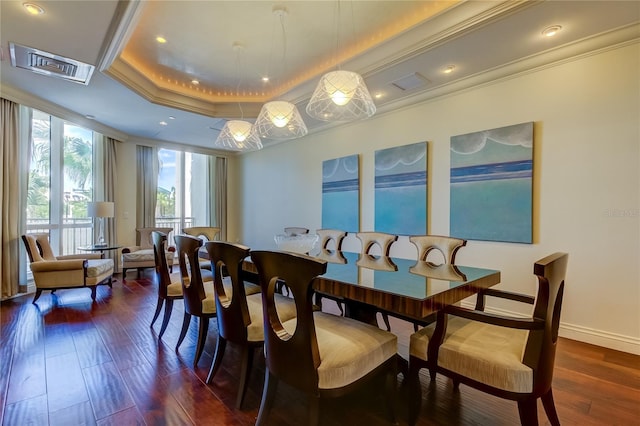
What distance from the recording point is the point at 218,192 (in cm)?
724

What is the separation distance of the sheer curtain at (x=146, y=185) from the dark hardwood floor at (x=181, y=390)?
3391 millimetres

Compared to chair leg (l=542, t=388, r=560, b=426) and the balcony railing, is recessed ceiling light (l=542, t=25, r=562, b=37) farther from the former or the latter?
the balcony railing

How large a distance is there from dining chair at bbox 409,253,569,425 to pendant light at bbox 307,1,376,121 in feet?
6.17

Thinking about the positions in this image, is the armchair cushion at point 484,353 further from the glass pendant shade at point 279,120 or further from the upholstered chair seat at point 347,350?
the glass pendant shade at point 279,120

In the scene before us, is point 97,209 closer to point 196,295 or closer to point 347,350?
point 196,295

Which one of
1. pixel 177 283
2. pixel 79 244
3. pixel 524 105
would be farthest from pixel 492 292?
pixel 79 244

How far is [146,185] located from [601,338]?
7.21 meters

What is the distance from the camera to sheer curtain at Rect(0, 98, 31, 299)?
3.77 metres

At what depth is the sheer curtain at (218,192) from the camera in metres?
7.19

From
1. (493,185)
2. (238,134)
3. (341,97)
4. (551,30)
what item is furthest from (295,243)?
(551,30)

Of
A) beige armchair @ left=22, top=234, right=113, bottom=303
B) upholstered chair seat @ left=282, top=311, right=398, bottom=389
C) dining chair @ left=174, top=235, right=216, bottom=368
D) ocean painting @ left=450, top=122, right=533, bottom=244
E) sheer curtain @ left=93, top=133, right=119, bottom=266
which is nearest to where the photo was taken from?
upholstered chair seat @ left=282, top=311, right=398, bottom=389

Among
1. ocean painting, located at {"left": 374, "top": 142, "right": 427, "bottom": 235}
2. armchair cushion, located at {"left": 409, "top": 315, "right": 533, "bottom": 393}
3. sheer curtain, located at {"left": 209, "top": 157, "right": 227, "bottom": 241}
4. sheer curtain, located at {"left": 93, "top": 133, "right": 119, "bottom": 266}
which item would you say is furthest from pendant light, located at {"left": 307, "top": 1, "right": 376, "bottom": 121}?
sheer curtain, located at {"left": 209, "top": 157, "right": 227, "bottom": 241}

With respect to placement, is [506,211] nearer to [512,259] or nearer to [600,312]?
[512,259]

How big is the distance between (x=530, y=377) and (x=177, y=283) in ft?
8.63
